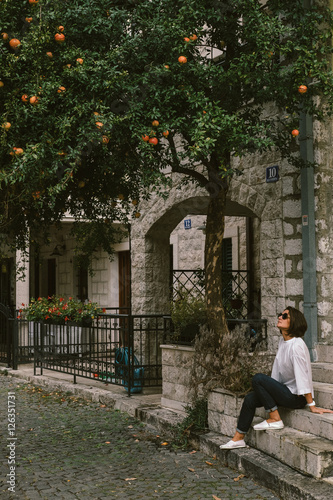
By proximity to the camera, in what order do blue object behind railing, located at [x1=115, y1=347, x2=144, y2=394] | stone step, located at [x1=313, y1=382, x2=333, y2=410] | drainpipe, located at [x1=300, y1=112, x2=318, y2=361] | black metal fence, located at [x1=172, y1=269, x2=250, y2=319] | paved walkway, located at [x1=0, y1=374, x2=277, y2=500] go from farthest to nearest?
black metal fence, located at [x1=172, y1=269, x2=250, y2=319]
blue object behind railing, located at [x1=115, y1=347, x2=144, y2=394]
drainpipe, located at [x1=300, y1=112, x2=318, y2=361]
stone step, located at [x1=313, y1=382, x2=333, y2=410]
paved walkway, located at [x1=0, y1=374, x2=277, y2=500]

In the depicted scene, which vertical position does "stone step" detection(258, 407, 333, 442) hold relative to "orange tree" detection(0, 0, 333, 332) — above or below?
below

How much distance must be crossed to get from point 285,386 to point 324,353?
67.9 inches

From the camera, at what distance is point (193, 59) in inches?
239

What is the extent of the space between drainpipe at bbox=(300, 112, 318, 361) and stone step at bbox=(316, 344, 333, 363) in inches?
2.2

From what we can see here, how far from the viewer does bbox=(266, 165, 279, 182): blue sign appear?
25.3 feet

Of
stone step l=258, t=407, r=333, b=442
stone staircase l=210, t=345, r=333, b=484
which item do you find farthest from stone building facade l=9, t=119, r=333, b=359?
stone step l=258, t=407, r=333, b=442

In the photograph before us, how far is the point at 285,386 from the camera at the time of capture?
5.44 meters

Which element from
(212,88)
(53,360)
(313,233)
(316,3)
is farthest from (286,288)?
(53,360)

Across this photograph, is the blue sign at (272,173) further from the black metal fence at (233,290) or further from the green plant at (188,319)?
the black metal fence at (233,290)

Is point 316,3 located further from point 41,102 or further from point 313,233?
point 41,102

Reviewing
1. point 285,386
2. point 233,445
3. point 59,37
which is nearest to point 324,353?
point 285,386

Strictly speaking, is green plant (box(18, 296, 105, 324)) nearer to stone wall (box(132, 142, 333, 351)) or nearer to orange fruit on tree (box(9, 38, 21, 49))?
stone wall (box(132, 142, 333, 351))

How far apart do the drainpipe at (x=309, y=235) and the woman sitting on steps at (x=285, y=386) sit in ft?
5.04

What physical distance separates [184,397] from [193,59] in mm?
3954
